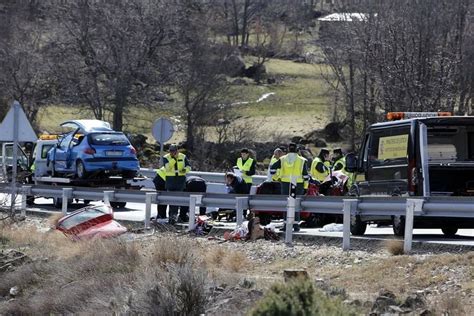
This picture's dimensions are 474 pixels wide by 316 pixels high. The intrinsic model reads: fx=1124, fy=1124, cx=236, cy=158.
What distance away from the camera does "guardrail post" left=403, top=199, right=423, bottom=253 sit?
1573 centimetres

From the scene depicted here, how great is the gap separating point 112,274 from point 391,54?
29395 mm

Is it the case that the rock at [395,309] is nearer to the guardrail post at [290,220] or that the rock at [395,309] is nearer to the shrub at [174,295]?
the shrub at [174,295]

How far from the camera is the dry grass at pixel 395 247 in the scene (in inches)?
620

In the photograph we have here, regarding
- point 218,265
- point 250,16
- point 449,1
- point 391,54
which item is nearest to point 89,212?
point 218,265

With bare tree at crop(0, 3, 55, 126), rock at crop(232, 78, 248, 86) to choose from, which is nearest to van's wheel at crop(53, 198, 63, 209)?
bare tree at crop(0, 3, 55, 126)

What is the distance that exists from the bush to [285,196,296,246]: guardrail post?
8449 millimetres

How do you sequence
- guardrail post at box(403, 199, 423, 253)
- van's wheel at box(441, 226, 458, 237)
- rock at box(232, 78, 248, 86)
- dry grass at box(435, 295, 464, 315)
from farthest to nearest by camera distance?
rock at box(232, 78, 248, 86) → van's wheel at box(441, 226, 458, 237) → guardrail post at box(403, 199, 423, 253) → dry grass at box(435, 295, 464, 315)

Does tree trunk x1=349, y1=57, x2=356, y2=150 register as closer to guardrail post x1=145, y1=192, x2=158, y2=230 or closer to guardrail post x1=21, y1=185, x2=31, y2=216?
guardrail post x1=21, y1=185, x2=31, y2=216

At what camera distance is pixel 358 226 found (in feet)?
62.6

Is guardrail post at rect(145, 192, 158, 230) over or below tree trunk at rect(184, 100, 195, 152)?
below

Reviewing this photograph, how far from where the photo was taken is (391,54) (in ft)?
143

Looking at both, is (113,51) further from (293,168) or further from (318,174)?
(293,168)

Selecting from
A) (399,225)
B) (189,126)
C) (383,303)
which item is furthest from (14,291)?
(189,126)

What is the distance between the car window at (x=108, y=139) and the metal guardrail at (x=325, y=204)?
5.24 m
